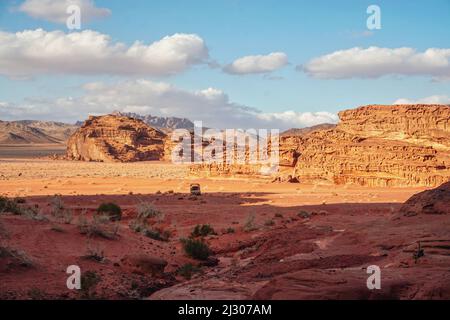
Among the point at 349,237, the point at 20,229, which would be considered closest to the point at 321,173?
the point at 349,237

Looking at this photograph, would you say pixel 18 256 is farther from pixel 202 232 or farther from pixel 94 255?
pixel 202 232

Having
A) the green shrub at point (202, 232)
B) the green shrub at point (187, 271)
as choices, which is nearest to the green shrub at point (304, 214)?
the green shrub at point (202, 232)

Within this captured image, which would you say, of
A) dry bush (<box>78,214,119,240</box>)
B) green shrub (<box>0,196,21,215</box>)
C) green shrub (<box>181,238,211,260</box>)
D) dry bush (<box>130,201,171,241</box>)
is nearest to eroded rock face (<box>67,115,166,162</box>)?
dry bush (<box>130,201,171,241</box>)

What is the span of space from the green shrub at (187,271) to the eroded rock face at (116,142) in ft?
278

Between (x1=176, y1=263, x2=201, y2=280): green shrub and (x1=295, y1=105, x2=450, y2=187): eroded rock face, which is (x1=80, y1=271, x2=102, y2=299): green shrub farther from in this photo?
(x1=295, y1=105, x2=450, y2=187): eroded rock face

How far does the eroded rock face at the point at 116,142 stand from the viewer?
99.0m

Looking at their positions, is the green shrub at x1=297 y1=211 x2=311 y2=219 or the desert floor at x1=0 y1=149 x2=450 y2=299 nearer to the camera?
the desert floor at x1=0 y1=149 x2=450 y2=299

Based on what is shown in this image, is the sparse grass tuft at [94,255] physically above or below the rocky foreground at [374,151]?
below

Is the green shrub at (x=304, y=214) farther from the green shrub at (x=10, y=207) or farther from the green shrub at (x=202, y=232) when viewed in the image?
the green shrub at (x=10, y=207)

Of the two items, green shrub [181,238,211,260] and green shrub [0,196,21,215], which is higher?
green shrub [0,196,21,215]

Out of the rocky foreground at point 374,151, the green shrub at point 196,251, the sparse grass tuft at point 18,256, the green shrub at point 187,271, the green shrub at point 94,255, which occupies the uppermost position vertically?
the rocky foreground at point 374,151

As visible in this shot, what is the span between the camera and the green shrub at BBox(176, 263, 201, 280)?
13.4 m

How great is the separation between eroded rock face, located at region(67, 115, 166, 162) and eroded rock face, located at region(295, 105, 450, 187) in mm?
56377
